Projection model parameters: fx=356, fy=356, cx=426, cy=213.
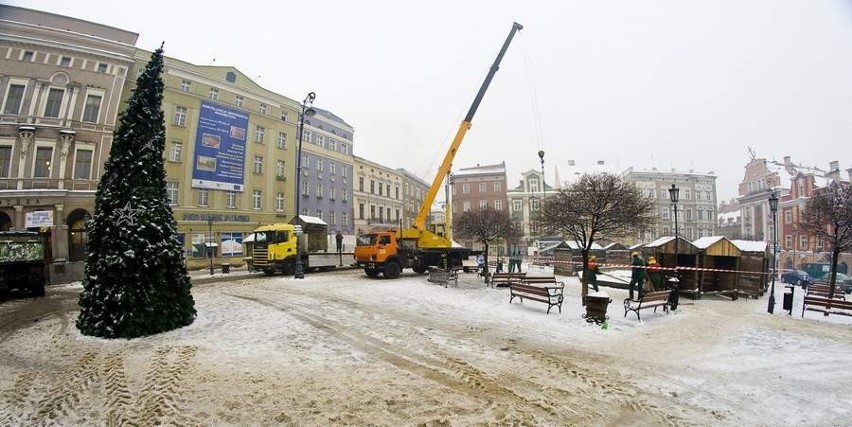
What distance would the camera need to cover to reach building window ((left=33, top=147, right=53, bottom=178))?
2139 cm

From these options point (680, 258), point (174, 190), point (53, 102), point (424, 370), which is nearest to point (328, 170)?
point (174, 190)

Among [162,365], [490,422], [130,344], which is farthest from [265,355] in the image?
[490,422]

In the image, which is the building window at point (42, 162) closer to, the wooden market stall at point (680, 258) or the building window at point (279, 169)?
the building window at point (279, 169)

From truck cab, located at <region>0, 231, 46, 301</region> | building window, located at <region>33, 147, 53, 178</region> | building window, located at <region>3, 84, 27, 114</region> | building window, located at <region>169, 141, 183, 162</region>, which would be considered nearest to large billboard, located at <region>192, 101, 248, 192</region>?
building window, located at <region>169, 141, 183, 162</region>

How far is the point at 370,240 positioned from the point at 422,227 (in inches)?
125

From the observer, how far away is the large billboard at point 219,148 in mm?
27562

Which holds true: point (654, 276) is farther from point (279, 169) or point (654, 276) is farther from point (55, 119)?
point (55, 119)

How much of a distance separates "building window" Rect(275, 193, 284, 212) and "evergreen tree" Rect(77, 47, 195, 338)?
93.0 ft

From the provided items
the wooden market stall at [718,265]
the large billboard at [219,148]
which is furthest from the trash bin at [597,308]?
the large billboard at [219,148]

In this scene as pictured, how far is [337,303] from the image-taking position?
11.4 metres

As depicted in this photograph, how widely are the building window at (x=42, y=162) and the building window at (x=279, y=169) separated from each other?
16199 mm

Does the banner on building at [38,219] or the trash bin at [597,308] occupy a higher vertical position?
the banner on building at [38,219]

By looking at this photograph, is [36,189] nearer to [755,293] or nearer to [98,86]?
[98,86]

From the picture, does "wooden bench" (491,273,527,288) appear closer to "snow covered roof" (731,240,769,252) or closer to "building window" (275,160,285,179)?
"snow covered roof" (731,240,769,252)
